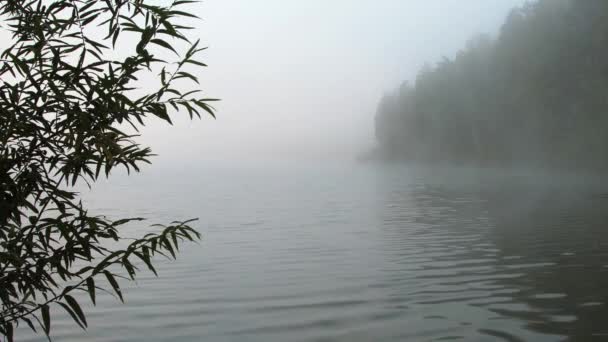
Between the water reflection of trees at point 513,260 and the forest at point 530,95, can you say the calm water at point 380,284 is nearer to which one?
the water reflection of trees at point 513,260

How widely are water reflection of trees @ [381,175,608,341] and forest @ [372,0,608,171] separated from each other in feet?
79.8

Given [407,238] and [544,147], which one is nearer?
[407,238]

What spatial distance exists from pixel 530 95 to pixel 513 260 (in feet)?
153

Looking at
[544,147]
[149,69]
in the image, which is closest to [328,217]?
[149,69]

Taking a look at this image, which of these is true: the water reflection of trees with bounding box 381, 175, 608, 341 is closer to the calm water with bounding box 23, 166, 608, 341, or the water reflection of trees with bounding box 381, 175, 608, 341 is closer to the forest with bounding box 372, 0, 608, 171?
the calm water with bounding box 23, 166, 608, 341

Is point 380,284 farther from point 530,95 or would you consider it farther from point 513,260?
point 530,95

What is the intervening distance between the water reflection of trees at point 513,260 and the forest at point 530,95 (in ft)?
79.8

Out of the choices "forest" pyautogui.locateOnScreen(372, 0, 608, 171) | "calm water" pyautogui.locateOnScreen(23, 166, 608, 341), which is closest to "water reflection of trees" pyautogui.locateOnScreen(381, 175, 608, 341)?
"calm water" pyautogui.locateOnScreen(23, 166, 608, 341)

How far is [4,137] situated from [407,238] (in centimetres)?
1474

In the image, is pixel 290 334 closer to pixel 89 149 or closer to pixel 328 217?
pixel 89 149

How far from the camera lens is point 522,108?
194ft

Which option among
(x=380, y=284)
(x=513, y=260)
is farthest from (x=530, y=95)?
(x=380, y=284)

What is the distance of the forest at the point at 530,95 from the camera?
47281 mm

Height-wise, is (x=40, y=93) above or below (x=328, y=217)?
above
